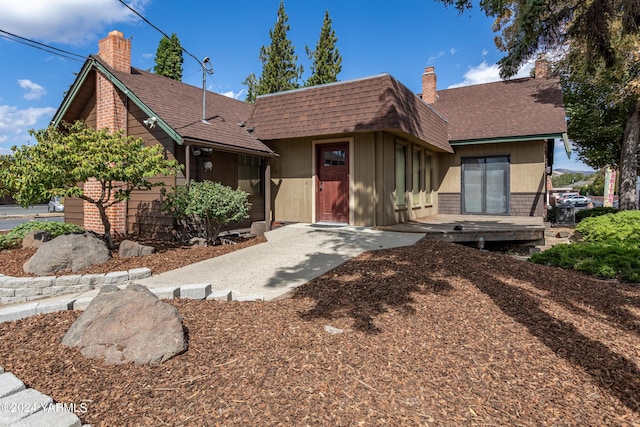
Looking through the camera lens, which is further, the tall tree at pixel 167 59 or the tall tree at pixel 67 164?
the tall tree at pixel 167 59

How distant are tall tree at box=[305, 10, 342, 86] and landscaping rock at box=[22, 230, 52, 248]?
19.2 metres

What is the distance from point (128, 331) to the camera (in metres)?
3.08

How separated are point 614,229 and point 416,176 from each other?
5.38m

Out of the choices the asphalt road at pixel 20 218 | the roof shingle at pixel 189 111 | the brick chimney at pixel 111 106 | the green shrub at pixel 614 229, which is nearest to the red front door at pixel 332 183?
the roof shingle at pixel 189 111

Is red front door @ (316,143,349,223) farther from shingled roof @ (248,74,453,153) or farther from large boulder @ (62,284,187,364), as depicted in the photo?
large boulder @ (62,284,187,364)

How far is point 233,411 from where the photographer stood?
92.6 inches

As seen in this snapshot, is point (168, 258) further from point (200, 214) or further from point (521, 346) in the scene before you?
point (521, 346)

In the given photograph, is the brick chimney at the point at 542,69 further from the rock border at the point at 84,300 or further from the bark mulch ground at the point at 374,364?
the rock border at the point at 84,300

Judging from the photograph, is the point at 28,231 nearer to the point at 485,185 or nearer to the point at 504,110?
the point at 485,185

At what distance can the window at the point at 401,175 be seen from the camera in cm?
1060

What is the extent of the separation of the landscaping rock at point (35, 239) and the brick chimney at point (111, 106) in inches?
72.3

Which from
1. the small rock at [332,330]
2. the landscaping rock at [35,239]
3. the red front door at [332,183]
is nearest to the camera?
the small rock at [332,330]

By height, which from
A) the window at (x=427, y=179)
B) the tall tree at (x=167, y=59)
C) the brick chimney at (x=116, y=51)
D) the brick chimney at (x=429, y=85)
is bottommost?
the window at (x=427, y=179)

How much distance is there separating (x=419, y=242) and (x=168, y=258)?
5073 mm
